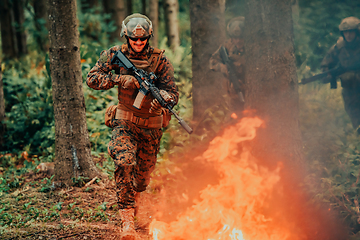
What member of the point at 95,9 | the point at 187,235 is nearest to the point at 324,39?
the point at 187,235

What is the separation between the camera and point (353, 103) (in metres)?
8.41

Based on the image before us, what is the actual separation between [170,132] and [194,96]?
108cm

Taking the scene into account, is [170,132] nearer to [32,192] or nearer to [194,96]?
[194,96]

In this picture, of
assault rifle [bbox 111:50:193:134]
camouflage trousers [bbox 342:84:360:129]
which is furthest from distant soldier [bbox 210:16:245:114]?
assault rifle [bbox 111:50:193:134]

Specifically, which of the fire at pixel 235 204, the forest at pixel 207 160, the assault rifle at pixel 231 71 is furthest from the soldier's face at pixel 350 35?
the fire at pixel 235 204

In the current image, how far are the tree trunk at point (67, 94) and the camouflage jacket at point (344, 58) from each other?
5.74 metres

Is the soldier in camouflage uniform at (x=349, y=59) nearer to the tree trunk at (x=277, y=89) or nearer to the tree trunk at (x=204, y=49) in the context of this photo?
the tree trunk at (x=204, y=49)

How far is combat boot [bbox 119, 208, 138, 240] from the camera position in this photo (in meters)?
4.10

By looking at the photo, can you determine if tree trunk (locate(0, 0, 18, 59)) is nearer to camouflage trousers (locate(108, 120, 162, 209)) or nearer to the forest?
the forest

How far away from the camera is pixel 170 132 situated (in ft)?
23.9

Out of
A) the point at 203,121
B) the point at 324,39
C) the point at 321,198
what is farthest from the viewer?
the point at 324,39

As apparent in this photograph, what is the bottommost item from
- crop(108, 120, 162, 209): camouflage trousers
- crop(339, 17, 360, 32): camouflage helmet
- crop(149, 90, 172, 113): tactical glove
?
crop(108, 120, 162, 209): camouflage trousers

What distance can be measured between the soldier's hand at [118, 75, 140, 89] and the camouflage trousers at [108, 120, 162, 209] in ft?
1.51

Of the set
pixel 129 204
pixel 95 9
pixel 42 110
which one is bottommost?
pixel 129 204
